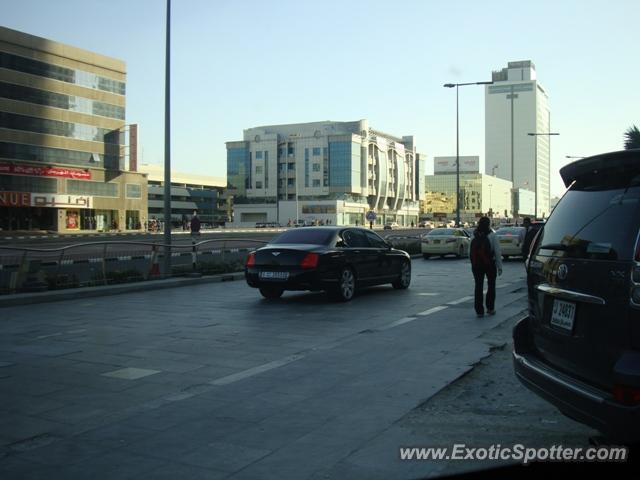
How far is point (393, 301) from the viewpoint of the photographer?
43.9 feet

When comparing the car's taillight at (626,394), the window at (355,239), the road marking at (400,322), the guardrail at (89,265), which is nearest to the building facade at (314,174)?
the guardrail at (89,265)

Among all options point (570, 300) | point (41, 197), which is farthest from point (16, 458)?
point (41, 197)

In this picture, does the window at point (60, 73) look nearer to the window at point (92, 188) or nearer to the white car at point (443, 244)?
the window at point (92, 188)

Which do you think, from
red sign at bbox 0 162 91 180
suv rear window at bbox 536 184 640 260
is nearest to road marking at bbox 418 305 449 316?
suv rear window at bbox 536 184 640 260

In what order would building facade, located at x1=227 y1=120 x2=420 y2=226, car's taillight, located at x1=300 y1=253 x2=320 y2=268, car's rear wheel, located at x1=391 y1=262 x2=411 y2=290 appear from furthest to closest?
building facade, located at x1=227 y1=120 x2=420 y2=226 < car's rear wheel, located at x1=391 y1=262 x2=411 y2=290 < car's taillight, located at x1=300 y1=253 x2=320 y2=268

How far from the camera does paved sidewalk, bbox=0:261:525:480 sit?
14.0 ft

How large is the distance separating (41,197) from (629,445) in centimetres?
7281

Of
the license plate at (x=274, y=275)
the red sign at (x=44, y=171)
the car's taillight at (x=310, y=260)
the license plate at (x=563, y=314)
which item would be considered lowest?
the license plate at (x=274, y=275)

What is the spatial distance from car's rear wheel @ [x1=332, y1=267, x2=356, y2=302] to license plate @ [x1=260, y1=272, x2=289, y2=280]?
3.50ft

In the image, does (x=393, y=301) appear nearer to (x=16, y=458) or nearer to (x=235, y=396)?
(x=235, y=396)

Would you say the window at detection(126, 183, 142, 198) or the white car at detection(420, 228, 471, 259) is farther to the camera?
the window at detection(126, 183, 142, 198)

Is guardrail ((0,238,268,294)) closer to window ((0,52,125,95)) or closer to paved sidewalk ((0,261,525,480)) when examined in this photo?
paved sidewalk ((0,261,525,480))

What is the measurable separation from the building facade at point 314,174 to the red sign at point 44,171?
177 feet

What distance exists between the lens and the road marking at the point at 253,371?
21.3 ft
